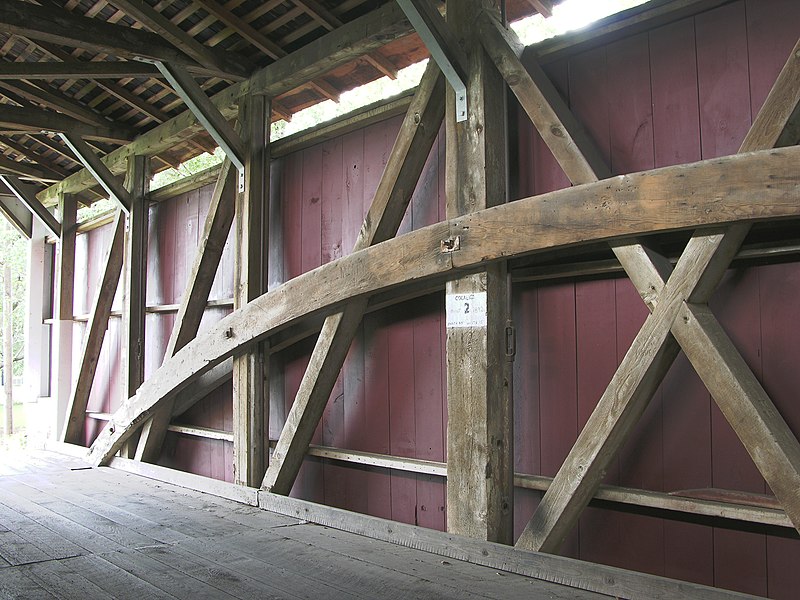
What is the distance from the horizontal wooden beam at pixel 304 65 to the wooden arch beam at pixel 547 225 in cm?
128

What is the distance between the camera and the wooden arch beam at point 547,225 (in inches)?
96.0

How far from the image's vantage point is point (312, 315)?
13.2 ft

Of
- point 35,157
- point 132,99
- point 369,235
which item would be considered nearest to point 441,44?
point 369,235

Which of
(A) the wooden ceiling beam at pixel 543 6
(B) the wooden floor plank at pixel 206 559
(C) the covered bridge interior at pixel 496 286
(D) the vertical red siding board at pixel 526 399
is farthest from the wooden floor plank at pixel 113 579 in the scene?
(A) the wooden ceiling beam at pixel 543 6

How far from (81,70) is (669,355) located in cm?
432

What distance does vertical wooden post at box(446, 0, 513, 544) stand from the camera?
322cm

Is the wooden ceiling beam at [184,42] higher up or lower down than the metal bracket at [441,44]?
higher up

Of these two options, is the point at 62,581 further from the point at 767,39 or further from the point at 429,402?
the point at 767,39

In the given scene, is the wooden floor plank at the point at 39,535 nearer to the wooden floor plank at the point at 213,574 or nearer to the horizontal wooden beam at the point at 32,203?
the wooden floor plank at the point at 213,574

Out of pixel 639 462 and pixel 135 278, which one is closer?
pixel 639 462

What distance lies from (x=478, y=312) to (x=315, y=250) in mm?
1737

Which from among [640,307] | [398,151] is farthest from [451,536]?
[398,151]

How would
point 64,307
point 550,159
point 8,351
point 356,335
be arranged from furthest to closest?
point 8,351, point 64,307, point 356,335, point 550,159

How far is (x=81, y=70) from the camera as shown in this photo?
4996mm
